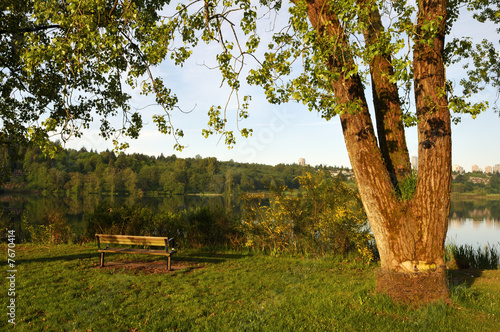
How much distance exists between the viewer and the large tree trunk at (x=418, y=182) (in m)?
5.09

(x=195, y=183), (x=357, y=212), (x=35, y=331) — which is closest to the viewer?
(x=35, y=331)

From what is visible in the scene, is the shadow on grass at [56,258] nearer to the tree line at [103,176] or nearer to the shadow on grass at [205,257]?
the shadow on grass at [205,257]

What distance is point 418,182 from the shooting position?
5.24 metres

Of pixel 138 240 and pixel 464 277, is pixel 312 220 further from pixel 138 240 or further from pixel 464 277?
pixel 138 240

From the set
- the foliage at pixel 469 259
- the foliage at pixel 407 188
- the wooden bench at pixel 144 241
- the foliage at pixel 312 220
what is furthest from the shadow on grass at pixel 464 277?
the wooden bench at pixel 144 241

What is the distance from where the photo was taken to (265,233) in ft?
33.3

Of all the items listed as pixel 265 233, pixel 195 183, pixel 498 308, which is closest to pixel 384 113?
pixel 498 308

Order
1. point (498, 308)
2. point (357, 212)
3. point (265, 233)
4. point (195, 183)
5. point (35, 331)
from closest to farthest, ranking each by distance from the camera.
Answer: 1. point (35, 331)
2. point (498, 308)
3. point (357, 212)
4. point (265, 233)
5. point (195, 183)

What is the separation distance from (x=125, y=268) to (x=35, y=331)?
11.3ft

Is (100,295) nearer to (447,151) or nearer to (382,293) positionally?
(382,293)

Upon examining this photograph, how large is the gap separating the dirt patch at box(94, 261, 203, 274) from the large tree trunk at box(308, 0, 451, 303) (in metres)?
4.49

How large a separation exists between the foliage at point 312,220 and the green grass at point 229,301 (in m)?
1.33

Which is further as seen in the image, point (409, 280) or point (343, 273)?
point (343, 273)

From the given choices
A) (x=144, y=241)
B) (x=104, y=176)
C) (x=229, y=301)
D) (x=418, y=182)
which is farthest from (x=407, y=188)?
(x=104, y=176)
